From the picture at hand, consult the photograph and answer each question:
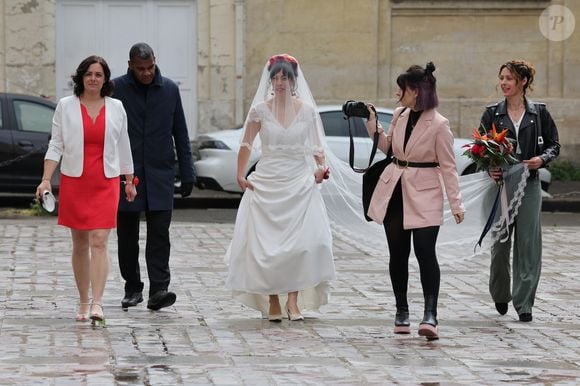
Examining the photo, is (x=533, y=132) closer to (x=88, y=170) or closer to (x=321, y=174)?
(x=321, y=174)

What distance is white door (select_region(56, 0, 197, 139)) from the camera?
25812 mm

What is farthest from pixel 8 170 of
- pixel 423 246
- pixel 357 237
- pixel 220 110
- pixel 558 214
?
pixel 423 246

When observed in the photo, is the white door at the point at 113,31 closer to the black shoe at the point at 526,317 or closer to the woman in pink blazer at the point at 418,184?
the black shoe at the point at 526,317

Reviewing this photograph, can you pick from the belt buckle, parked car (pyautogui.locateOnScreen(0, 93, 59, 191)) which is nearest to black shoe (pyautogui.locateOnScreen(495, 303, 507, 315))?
the belt buckle

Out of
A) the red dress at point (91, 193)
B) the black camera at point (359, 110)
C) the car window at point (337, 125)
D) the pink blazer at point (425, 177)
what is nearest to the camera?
the pink blazer at point (425, 177)

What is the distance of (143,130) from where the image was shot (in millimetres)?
10898

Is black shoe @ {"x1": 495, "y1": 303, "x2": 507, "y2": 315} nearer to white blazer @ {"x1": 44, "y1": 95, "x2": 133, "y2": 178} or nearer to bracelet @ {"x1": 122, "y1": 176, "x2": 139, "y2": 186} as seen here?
bracelet @ {"x1": 122, "y1": 176, "x2": 139, "y2": 186}

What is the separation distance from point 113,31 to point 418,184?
16.6 meters

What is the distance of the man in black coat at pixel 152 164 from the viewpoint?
10.8m

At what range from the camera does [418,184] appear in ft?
32.4

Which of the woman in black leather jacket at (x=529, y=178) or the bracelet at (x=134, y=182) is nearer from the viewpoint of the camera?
the bracelet at (x=134, y=182)

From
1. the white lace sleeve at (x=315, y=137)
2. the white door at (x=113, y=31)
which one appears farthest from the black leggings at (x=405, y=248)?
the white door at (x=113, y=31)

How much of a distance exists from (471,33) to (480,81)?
836 millimetres

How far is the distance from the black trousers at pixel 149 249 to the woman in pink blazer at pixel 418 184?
166cm
